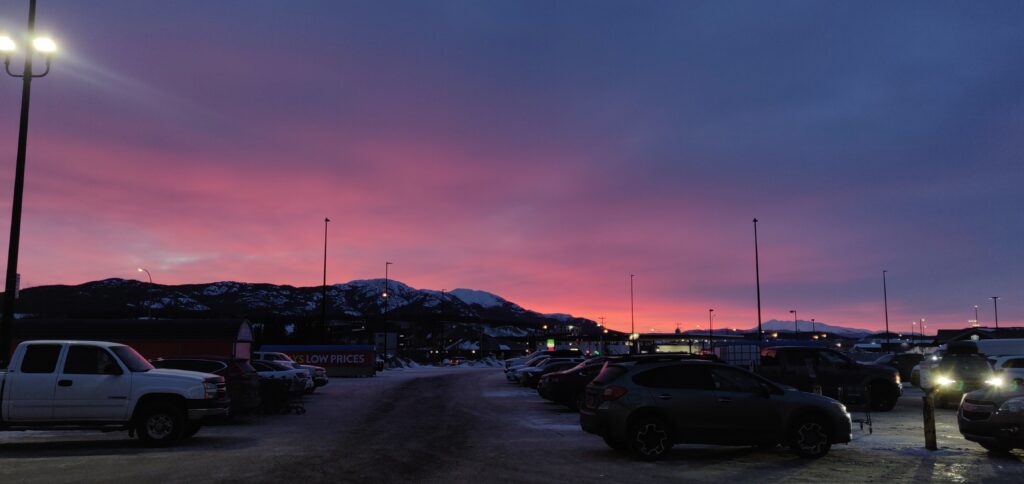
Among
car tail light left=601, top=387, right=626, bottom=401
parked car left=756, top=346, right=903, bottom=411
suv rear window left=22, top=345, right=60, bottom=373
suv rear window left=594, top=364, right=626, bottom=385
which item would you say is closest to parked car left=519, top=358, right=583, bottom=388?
parked car left=756, top=346, right=903, bottom=411

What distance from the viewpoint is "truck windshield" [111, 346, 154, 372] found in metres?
14.0

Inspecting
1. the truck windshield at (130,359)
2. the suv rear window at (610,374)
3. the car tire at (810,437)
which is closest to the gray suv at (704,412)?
the car tire at (810,437)

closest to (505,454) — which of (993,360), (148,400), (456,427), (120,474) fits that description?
(456,427)

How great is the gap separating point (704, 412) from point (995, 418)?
5125 millimetres

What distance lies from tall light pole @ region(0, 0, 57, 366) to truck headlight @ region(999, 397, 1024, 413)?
19250 millimetres

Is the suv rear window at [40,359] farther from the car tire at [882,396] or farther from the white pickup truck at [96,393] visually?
the car tire at [882,396]

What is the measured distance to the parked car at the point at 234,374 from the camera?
61.5 feet

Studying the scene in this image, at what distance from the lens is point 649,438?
11781 millimetres

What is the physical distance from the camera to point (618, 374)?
12812 millimetres

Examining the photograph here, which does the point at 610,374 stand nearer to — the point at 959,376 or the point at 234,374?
the point at 234,374

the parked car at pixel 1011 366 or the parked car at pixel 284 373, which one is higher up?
the parked car at pixel 1011 366

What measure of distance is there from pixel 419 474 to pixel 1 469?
6.50 meters

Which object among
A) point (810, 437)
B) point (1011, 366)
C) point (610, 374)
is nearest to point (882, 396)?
point (1011, 366)

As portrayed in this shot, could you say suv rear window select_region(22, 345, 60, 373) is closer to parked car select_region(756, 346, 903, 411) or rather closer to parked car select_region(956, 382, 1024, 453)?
parked car select_region(956, 382, 1024, 453)
